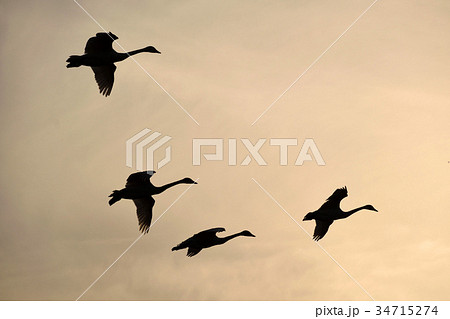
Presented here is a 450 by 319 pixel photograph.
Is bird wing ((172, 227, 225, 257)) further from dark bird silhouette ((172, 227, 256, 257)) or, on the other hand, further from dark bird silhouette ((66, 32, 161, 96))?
dark bird silhouette ((66, 32, 161, 96))

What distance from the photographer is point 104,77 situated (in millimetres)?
35312

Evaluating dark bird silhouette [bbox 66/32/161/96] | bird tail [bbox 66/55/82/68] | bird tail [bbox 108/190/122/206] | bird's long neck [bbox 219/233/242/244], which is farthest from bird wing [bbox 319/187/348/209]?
bird tail [bbox 66/55/82/68]

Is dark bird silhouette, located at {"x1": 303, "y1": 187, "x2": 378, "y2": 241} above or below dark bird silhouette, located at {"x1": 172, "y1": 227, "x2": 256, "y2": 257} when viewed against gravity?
above

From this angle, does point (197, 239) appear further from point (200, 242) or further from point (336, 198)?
point (336, 198)

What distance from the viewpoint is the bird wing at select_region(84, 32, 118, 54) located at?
3328cm

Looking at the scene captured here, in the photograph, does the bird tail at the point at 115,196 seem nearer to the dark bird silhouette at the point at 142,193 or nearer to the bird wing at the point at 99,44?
the dark bird silhouette at the point at 142,193

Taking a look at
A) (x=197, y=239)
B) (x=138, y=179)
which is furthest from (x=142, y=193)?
(x=197, y=239)

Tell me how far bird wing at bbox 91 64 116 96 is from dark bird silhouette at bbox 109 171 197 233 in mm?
3487

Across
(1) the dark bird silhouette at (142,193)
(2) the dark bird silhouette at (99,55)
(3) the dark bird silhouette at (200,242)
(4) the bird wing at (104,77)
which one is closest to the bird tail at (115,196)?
(1) the dark bird silhouette at (142,193)

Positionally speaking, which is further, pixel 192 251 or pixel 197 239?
pixel 192 251

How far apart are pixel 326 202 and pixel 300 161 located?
14.0 feet

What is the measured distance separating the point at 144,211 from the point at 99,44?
5.89 metres
